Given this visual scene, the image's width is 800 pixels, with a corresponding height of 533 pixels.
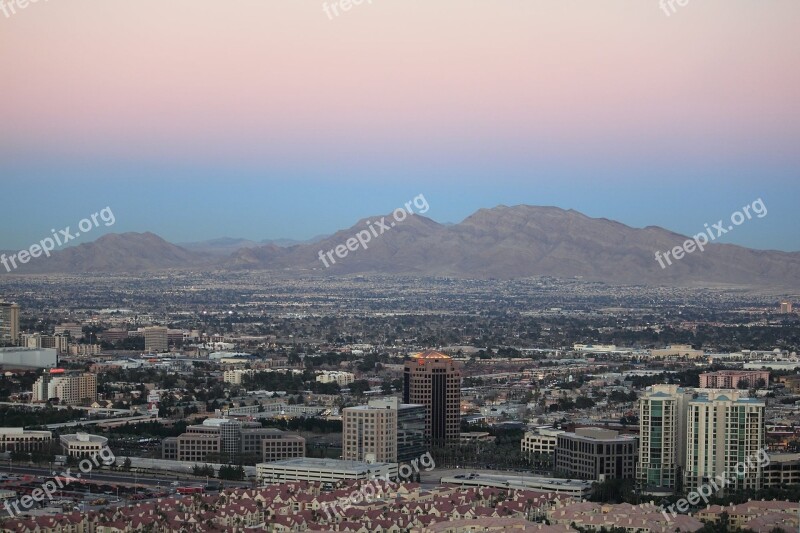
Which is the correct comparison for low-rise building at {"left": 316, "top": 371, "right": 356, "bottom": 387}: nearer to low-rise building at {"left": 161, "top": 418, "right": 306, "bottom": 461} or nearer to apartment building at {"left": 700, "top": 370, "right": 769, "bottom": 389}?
apartment building at {"left": 700, "top": 370, "right": 769, "bottom": 389}

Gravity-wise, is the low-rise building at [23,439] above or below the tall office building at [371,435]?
below

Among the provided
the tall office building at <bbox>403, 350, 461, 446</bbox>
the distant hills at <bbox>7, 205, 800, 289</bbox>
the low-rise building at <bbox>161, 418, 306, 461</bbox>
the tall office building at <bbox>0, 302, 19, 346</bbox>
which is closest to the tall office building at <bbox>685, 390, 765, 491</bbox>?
the tall office building at <bbox>403, 350, 461, 446</bbox>

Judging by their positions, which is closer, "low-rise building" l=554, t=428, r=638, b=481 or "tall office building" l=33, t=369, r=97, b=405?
"low-rise building" l=554, t=428, r=638, b=481

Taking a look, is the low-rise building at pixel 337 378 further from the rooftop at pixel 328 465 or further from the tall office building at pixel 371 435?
the rooftop at pixel 328 465

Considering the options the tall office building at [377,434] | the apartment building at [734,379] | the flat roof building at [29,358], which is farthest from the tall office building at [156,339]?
the tall office building at [377,434]

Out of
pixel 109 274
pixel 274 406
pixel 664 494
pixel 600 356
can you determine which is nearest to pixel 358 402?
pixel 274 406

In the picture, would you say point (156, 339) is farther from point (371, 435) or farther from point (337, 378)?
point (371, 435)
